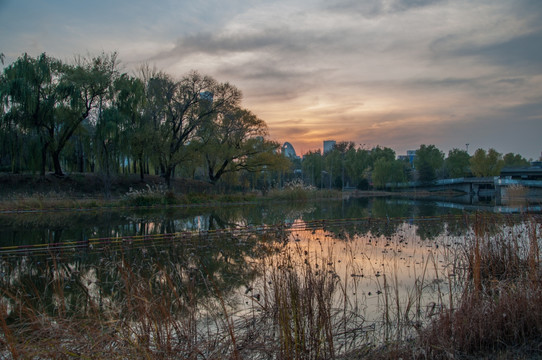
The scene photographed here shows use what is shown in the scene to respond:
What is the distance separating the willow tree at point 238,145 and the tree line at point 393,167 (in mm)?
33299

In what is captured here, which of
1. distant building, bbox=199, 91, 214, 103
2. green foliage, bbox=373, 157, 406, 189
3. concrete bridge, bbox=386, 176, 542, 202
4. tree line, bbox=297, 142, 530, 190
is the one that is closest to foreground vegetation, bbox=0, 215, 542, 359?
distant building, bbox=199, 91, 214, 103

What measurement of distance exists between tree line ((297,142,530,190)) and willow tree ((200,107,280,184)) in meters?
33.3

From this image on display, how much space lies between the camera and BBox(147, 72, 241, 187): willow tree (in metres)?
33.8

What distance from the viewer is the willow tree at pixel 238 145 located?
3731 cm

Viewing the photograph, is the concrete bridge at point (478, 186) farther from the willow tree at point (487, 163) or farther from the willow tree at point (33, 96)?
the willow tree at point (33, 96)

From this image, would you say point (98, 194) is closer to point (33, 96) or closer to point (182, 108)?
point (33, 96)

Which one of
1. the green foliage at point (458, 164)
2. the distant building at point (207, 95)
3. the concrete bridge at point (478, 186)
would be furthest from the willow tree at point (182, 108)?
the green foliage at point (458, 164)

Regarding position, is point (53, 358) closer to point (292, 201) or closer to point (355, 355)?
point (355, 355)

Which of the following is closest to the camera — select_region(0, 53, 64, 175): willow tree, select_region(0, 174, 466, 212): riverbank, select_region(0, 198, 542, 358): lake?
select_region(0, 198, 542, 358): lake

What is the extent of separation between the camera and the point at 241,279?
740cm

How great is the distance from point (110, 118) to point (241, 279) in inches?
1071

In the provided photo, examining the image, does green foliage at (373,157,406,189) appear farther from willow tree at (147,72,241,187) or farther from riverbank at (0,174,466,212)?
willow tree at (147,72,241,187)

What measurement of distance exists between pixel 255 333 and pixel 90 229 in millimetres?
13114

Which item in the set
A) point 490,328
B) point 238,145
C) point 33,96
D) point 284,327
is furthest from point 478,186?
point 284,327
